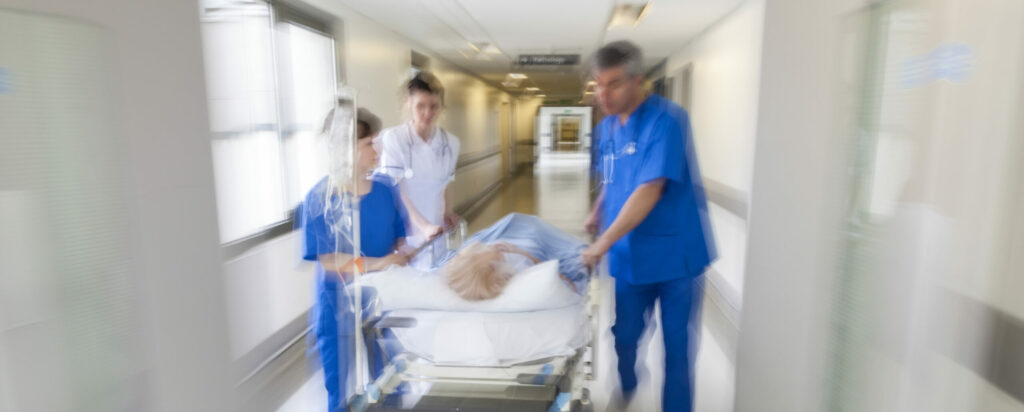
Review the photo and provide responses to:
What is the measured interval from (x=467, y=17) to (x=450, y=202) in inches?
36.3

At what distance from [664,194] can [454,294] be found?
81 cm

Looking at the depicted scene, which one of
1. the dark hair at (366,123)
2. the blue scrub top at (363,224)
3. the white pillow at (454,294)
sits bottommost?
the white pillow at (454,294)

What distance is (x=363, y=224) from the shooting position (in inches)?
75.9

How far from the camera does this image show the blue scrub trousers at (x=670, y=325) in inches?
75.7

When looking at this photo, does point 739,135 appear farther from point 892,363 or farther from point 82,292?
point 82,292

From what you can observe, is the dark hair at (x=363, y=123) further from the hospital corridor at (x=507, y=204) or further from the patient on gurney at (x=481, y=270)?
the patient on gurney at (x=481, y=270)

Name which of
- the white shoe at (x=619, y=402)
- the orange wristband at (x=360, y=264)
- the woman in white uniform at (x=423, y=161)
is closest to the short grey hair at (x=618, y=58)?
the woman in white uniform at (x=423, y=161)

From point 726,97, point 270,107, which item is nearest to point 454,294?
point 270,107

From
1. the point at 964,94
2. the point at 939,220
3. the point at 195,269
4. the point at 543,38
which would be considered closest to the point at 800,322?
the point at 939,220

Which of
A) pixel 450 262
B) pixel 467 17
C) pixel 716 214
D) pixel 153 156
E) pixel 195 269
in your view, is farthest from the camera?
pixel 467 17

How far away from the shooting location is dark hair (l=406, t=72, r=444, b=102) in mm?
2098

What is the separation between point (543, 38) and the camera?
2.73 meters

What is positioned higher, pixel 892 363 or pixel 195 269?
pixel 195 269

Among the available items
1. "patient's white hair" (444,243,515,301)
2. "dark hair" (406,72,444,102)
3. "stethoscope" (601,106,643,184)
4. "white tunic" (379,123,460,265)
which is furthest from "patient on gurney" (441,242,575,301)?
"dark hair" (406,72,444,102)
